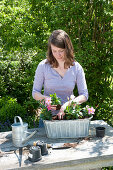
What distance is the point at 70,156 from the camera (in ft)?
5.98

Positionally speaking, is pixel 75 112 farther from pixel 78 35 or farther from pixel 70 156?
pixel 78 35

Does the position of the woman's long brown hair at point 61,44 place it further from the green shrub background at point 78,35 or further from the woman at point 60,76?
the green shrub background at point 78,35

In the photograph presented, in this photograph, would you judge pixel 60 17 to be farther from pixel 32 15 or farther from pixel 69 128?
pixel 69 128

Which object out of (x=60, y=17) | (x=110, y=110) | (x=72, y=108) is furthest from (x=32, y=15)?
(x=72, y=108)

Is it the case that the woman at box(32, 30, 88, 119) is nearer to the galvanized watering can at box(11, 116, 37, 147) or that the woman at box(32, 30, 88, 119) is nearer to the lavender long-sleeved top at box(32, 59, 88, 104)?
the lavender long-sleeved top at box(32, 59, 88, 104)

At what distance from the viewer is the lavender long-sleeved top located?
246 cm

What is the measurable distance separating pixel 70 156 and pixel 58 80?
889 mm

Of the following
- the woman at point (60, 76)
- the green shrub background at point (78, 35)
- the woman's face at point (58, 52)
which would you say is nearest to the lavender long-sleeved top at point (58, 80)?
the woman at point (60, 76)

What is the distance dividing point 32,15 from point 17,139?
3.11m

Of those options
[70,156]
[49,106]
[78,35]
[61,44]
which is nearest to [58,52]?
[61,44]

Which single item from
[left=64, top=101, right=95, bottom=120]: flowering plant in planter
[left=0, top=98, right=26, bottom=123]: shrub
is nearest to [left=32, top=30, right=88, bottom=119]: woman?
[left=64, top=101, right=95, bottom=120]: flowering plant in planter

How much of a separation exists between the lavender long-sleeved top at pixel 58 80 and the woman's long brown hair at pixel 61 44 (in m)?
0.06

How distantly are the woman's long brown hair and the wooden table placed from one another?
32.2 inches

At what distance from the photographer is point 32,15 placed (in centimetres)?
455
